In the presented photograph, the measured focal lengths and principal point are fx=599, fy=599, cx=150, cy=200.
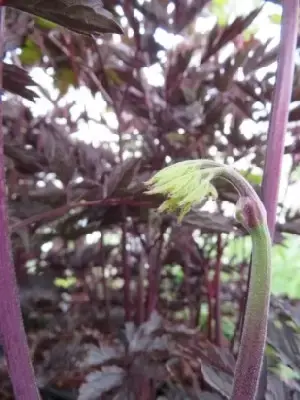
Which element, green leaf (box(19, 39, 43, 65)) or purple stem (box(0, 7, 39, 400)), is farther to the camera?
green leaf (box(19, 39, 43, 65))

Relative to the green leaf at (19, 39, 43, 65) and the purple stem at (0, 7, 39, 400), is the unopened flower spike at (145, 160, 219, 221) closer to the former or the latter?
the purple stem at (0, 7, 39, 400)

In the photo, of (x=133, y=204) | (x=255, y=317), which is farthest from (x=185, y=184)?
(x=133, y=204)

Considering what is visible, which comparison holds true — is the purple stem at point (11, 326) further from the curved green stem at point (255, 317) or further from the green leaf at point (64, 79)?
the green leaf at point (64, 79)

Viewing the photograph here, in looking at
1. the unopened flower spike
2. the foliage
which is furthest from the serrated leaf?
the unopened flower spike

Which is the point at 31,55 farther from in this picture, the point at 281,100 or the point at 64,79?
the point at 281,100

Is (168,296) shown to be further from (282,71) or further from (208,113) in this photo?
(282,71)

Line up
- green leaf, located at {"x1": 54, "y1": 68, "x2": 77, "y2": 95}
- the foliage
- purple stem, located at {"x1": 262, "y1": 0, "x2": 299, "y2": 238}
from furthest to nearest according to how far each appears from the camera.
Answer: green leaf, located at {"x1": 54, "y1": 68, "x2": 77, "y2": 95} → the foliage → purple stem, located at {"x1": 262, "y1": 0, "x2": 299, "y2": 238}

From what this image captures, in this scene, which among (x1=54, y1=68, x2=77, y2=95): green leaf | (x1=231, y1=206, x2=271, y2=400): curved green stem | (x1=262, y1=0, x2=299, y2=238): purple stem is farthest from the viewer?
(x1=54, y1=68, x2=77, y2=95): green leaf
